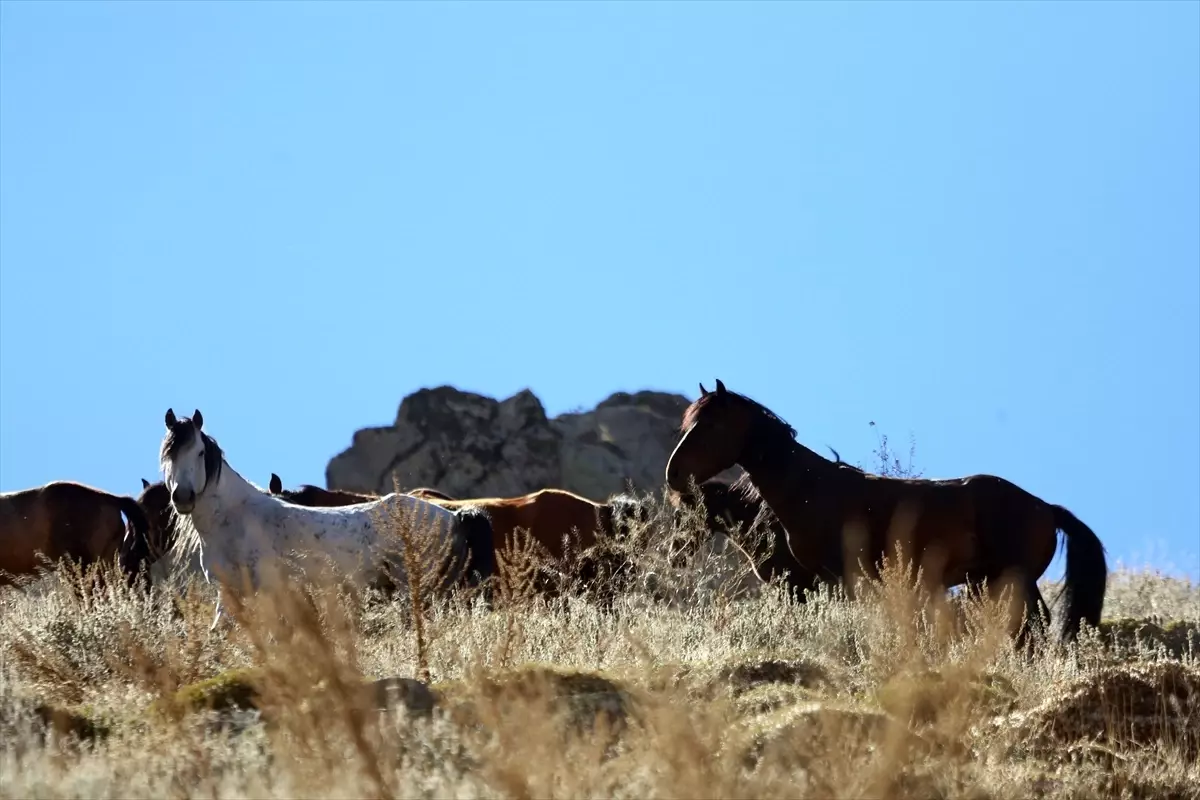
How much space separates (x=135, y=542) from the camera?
14469 mm

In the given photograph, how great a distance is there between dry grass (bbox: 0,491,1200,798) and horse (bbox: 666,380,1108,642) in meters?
2.10

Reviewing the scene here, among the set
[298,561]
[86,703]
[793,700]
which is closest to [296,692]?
[86,703]

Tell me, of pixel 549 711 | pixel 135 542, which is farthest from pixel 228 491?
pixel 549 711

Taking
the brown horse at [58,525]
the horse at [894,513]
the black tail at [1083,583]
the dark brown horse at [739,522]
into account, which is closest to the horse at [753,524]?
the dark brown horse at [739,522]

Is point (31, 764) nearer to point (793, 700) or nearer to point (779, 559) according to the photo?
point (793, 700)

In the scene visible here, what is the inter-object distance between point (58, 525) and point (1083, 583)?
912 cm

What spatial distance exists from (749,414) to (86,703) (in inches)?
251

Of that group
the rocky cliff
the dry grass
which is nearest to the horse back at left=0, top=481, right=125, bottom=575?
the dry grass

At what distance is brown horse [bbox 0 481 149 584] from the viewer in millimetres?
15516

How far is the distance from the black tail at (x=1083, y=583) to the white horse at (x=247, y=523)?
162 inches

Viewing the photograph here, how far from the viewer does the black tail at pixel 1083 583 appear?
11.9m

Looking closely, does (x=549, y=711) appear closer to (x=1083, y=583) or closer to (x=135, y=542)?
(x=1083, y=583)

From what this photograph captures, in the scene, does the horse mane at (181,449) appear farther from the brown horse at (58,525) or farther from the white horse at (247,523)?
the brown horse at (58,525)

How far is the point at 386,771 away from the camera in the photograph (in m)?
5.53
